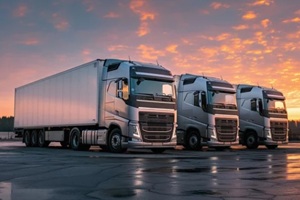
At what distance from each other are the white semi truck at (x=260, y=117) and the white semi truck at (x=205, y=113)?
9.71ft

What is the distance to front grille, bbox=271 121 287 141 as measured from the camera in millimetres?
26172

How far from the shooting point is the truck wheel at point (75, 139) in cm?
2205

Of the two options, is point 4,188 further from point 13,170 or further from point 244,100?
point 244,100

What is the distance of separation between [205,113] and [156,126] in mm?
4290

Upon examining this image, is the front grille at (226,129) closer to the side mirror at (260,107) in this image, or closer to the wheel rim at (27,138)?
the side mirror at (260,107)

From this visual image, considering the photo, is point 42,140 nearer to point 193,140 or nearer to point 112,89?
point 112,89

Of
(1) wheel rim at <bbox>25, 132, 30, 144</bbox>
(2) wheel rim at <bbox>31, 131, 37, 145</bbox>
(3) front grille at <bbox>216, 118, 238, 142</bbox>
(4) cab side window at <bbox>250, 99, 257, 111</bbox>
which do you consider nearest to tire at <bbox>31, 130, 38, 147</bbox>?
(2) wheel rim at <bbox>31, 131, 37, 145</bbox>

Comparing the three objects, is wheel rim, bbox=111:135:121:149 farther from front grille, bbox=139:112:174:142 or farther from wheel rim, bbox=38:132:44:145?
wheel rim, bbox=38:132:44:145

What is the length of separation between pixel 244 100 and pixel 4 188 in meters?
20.8

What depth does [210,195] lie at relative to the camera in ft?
22.0

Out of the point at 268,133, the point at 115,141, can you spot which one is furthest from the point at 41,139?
the point at 268,133

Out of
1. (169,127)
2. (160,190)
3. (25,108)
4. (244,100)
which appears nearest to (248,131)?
(244,100)

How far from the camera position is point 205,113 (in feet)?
73.1

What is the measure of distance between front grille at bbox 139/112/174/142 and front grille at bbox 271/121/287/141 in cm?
939
